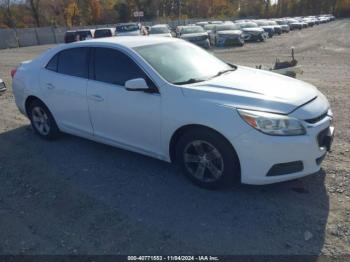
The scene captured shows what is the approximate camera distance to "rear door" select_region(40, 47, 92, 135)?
4.73 meters

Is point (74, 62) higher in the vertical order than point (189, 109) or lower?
higher

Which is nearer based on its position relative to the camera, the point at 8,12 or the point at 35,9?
the point at 8,12

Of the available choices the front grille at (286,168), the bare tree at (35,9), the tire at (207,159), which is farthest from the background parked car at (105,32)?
the bare tree at (35,9)

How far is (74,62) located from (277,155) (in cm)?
317

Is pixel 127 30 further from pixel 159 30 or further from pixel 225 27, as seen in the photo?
pixel 225 27

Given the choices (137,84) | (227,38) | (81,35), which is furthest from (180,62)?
(81,35)

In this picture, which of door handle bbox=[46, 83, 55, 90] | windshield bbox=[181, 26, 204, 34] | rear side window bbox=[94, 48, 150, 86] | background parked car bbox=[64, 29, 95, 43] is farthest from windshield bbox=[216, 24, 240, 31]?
rear side window bbox=[94, 48, 150, 86]

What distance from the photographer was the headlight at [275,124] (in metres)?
3.32

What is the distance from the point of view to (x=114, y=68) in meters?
4.40

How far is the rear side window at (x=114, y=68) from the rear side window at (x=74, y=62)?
0.72 feet

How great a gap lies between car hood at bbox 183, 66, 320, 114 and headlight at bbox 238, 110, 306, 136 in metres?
Answer: 0.08

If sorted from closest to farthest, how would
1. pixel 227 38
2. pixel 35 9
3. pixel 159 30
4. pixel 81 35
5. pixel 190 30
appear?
pixel 190 30
pixel 227 38
pixel 159 30
pixel 81 35
pixel 35 9

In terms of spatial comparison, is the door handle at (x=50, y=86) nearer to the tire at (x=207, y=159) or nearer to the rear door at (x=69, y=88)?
the rear door at (x=69, y=88)

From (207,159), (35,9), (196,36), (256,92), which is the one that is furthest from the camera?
(35,9)
